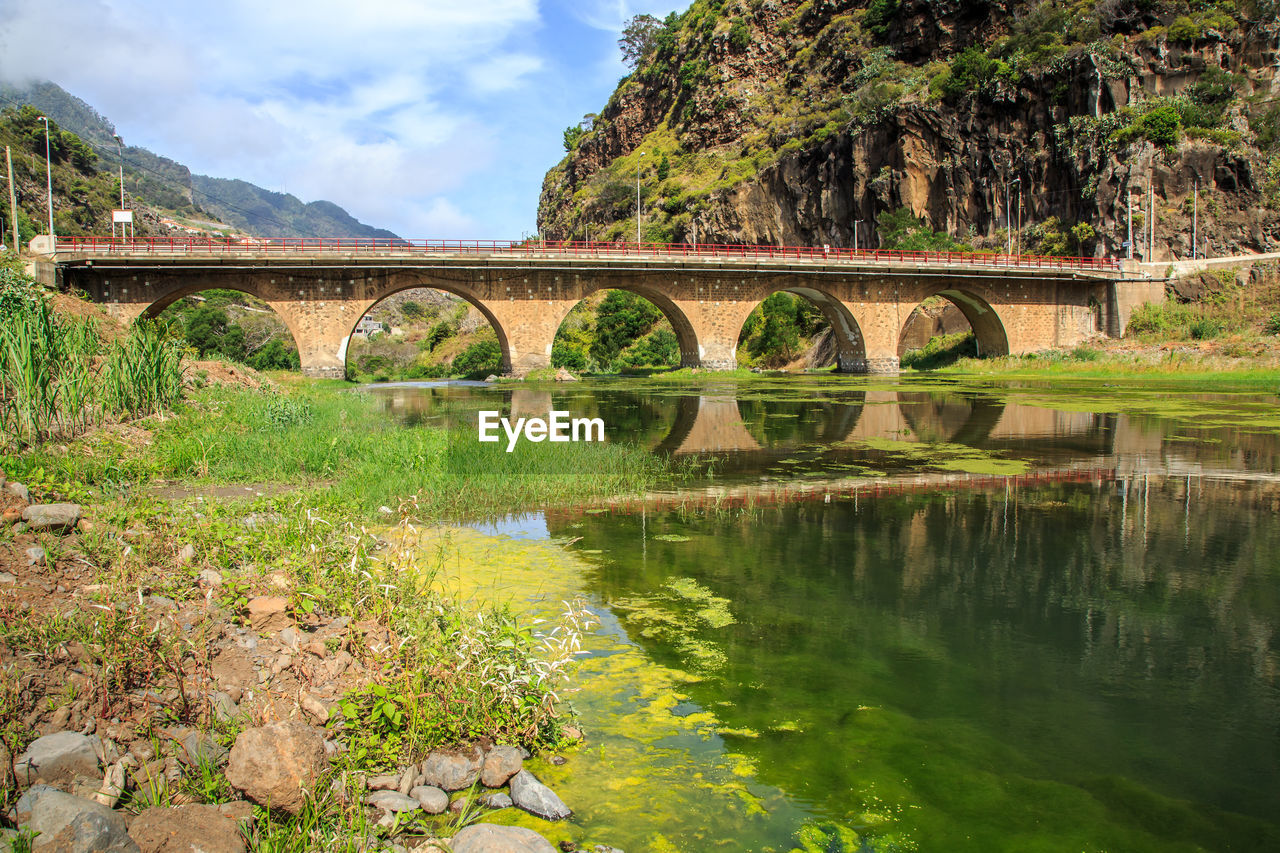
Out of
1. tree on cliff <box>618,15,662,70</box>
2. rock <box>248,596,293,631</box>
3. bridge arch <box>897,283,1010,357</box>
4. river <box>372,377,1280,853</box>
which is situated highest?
tree on cliff <box>618,15,662,70</box>

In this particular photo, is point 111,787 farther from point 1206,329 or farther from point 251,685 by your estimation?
point 1206,329

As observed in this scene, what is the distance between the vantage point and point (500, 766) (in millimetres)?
3441

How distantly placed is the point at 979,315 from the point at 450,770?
1735 inches

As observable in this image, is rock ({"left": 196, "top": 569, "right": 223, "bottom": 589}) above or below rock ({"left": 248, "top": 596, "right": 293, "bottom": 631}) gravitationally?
above

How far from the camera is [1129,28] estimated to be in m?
44.0

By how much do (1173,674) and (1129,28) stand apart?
51.8 m

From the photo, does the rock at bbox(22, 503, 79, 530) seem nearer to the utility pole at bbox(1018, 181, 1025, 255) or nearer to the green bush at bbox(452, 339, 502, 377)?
the green bush at bbox(452, 339, 502, 377)

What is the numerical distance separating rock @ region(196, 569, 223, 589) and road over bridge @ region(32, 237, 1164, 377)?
28818 mm

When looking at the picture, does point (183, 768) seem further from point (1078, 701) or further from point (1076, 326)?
point (1076, 326)

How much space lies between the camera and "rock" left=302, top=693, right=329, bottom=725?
3.59 metres

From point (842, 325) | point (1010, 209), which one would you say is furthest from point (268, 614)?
point (1010, 209)

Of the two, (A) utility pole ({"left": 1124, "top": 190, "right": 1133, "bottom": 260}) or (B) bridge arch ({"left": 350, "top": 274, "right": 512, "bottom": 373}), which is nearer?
(B) bridge arch ({"left": 350, "top": 274, "right": 512, "bottom": 373})

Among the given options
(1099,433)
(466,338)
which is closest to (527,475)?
(1099,433)

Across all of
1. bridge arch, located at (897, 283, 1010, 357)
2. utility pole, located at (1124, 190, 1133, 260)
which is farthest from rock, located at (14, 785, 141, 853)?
Answer: utility pole, located at (1124, 190, 1133, 260)
